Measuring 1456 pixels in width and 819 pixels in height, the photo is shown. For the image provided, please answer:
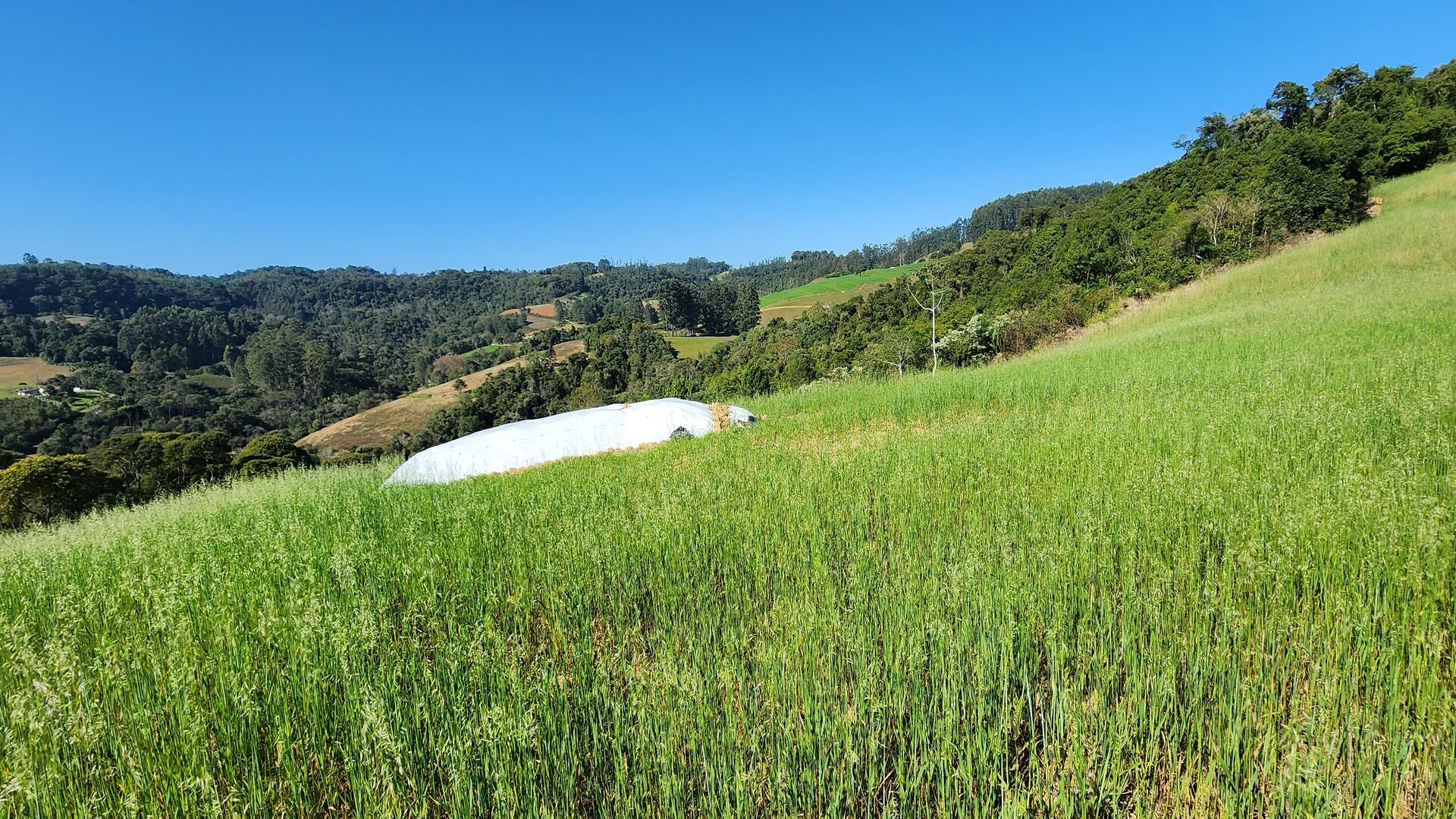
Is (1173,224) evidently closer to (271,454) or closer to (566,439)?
(566,439)

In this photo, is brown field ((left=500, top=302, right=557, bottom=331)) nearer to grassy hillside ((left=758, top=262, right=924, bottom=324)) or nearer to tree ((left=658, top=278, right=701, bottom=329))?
tree ((left=658, top=278, right=701, bottom=329))

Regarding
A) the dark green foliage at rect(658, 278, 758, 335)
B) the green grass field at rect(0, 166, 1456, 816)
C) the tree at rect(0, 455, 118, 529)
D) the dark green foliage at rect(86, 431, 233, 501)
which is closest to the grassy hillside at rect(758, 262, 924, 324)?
the dark green foliage at rect(658, 278, 758, 335)

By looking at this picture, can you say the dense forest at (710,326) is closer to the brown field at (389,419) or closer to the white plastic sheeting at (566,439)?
the brown field at (389,419)

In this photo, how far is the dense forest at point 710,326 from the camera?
98.7 feet

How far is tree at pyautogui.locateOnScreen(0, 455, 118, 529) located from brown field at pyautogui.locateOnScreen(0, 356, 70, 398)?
7677 cm

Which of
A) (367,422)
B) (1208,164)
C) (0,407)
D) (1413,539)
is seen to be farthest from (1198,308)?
(0,407)

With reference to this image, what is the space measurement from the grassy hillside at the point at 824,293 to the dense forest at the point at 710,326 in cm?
610

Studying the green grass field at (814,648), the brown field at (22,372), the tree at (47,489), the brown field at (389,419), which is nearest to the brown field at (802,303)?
the brown field at (389,419)

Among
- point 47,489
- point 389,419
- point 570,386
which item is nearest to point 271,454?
point 47,489

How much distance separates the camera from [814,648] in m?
2.31

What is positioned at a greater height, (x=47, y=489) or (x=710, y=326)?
(x=710, y=326)

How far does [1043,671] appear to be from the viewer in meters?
2.40

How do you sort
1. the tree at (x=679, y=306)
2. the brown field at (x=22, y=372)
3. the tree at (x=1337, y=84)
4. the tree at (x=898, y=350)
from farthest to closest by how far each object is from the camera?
1. the tree at (x=679, y=306)
2. the brown field at (x=22, y=372)
3. the tree at (x=1337, y=84)
4. the tree at (x=898, y=350)

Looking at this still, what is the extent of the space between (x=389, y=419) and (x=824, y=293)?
77.9m
